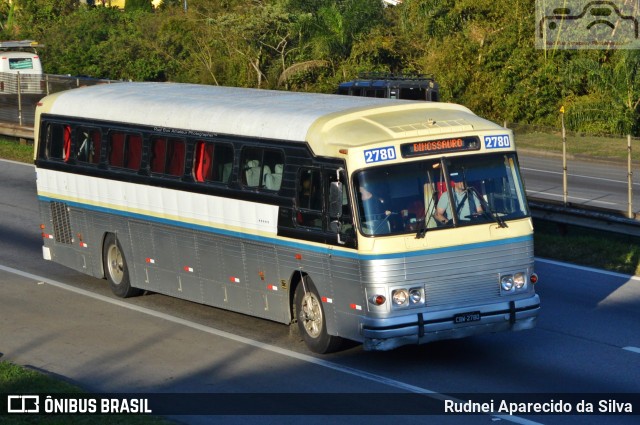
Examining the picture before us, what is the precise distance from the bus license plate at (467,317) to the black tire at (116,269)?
22.0 feet

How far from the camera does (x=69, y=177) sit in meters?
19.0

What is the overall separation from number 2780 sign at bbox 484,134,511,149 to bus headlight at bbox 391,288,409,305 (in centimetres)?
211

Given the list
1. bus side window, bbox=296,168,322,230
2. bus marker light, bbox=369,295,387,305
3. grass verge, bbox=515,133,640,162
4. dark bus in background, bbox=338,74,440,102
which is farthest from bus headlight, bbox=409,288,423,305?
grass verge, bbox=515,133,640,162

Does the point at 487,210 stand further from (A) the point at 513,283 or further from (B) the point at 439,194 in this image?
(A) the point at 513,283

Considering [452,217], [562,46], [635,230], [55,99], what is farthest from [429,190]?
[562,46]

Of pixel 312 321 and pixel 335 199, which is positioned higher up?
pixel 335 199

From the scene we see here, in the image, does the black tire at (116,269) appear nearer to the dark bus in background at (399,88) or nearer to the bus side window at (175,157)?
the bus side window at (175,157)

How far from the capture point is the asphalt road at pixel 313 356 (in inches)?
481

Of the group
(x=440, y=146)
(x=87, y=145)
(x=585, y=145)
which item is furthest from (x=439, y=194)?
(x=585, y=145)

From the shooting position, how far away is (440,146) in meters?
13.4

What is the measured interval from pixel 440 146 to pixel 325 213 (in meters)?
1.56

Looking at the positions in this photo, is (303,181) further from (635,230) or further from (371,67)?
(371,67)

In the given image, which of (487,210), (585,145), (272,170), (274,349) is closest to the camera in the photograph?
(487,210)

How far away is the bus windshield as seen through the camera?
42.6ft
